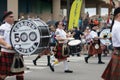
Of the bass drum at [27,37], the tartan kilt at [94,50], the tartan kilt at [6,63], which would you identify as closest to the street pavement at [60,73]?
the tartan kilt at [94,50]

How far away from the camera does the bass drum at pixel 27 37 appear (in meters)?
7.44

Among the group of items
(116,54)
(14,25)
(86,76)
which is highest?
(14,25)

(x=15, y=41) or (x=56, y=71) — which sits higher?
(x=15, y=41)

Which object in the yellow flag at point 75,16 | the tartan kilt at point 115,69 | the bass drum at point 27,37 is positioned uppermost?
the yellow flag at point 75,16

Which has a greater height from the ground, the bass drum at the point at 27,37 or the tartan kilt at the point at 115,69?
the bass drum at the point at 27,37

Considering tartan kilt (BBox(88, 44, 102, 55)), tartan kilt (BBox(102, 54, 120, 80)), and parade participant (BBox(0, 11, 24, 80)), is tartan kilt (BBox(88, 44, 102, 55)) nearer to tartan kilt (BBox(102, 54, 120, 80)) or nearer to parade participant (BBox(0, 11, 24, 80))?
parade participant (BBox(0, 11, 24, 80))

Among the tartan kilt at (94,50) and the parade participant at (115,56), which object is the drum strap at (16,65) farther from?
the tartan kilt at (94,50)

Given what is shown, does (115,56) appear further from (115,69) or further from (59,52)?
(59,52)

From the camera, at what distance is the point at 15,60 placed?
7.95m

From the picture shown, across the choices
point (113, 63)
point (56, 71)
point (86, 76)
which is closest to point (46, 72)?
point (56, 71)

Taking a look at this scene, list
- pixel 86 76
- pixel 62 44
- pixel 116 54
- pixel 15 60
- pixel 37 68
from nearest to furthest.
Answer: pixel 116 54, pixel 15 60, pixel 86 76, pixel 62 44, pixel 37 68

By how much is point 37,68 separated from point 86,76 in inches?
94.3

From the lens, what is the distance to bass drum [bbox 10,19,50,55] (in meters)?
7.44

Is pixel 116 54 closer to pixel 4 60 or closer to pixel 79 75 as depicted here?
pixel 4 60
